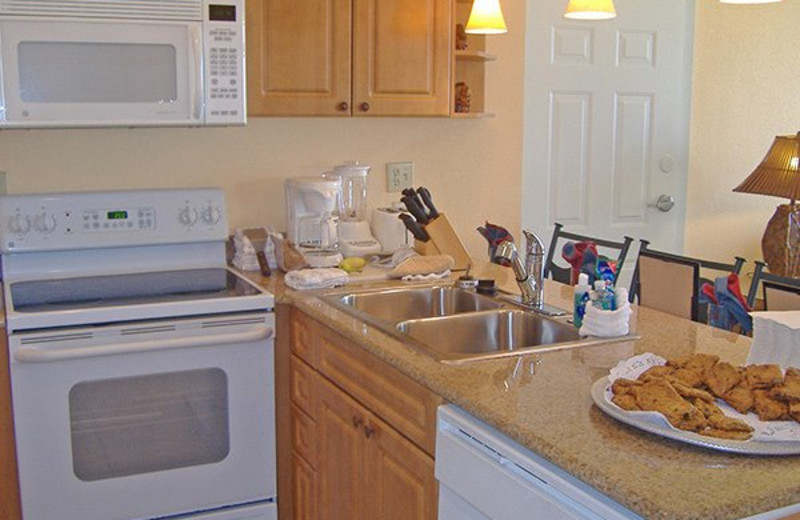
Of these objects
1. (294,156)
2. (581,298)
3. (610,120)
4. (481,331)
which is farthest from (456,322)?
(610,120)

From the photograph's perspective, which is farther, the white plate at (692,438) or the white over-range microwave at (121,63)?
the white over-range microwave at (121,63)

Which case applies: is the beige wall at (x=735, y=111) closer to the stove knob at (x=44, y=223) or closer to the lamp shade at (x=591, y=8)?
the lamp shade at (x=591, y=8)

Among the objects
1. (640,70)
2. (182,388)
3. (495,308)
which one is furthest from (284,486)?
(640,70)

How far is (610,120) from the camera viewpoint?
4027mm

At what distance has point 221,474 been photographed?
2.65 m

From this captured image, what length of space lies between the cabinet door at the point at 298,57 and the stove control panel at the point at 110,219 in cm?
37

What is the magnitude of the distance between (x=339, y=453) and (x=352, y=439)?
124mm

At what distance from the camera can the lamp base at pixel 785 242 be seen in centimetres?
357

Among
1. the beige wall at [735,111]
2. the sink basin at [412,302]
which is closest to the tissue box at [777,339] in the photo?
the sink basin at [412,302]

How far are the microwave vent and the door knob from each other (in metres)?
2.34

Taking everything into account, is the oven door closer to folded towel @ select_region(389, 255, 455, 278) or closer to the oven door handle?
the oven door handle

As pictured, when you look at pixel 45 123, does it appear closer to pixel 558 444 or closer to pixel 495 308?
pixel 495 308

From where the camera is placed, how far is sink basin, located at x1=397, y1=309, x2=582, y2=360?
7.70 ft

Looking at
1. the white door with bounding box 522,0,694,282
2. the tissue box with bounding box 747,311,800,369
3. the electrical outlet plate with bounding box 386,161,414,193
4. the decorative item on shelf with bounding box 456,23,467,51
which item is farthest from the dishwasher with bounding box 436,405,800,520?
the white door with bounding box 522,0,694,282
